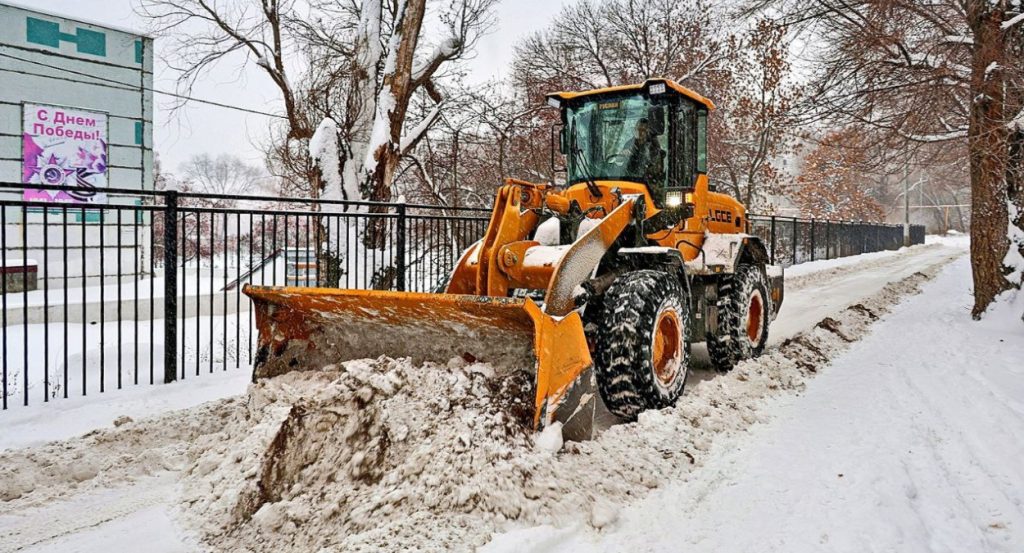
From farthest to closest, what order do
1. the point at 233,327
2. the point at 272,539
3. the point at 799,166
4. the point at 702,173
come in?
the point at 799,166, the point at 233,327, the point at 702,173, the point at 272,539

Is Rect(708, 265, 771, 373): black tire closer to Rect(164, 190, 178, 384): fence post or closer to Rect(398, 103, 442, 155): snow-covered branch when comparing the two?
Rect(164, 190, 178, 384): fence post

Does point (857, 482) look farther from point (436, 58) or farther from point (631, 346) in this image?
point (436, 58)

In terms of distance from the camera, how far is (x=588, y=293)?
4.10m

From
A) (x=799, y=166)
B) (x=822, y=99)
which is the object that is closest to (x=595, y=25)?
(x=799, y=166)

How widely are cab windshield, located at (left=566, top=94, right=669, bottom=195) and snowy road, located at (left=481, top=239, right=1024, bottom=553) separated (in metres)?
2.16

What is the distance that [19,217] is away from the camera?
39.8 ft

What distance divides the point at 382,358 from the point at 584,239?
57.5 inches

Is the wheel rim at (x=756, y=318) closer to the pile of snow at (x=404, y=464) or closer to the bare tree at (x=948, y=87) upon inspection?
the pile of snow at (x=404, y=464)

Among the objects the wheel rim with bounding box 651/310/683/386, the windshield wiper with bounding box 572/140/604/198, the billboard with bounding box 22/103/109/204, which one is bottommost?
the wheel rim with bounding box 651/310/683/386

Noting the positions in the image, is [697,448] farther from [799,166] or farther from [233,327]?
[799,166]

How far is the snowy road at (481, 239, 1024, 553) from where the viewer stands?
272 cm

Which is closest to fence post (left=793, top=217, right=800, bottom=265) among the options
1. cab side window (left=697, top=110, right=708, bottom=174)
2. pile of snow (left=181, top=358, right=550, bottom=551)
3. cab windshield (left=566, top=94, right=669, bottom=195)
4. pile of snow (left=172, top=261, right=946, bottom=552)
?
cab side window (left=697, top=110, right=708, bottom=174)

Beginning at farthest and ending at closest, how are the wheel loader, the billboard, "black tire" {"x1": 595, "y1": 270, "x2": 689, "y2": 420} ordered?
1. the billboard
2. "black tire" {"x1": 595, "y1": 270, "x2": 689, "y2": 420}
3. the wheel loader

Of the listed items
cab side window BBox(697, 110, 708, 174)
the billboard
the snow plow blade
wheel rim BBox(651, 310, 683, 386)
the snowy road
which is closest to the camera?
the snowy road
